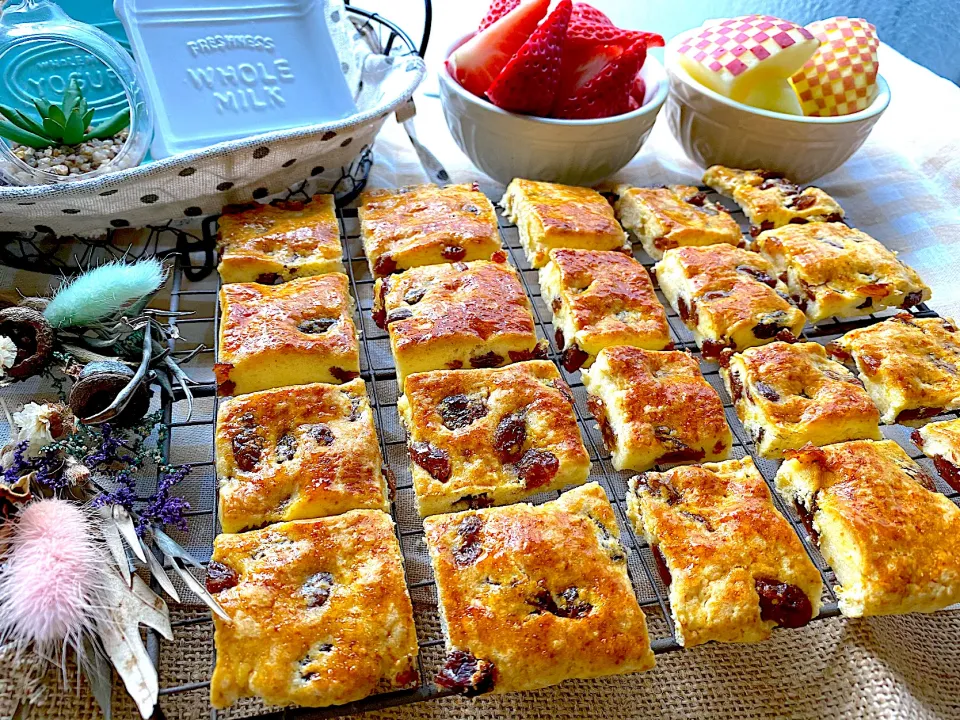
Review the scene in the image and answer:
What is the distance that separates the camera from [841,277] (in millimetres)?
2479

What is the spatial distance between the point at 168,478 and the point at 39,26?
4.99ft

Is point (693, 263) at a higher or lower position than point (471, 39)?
lower

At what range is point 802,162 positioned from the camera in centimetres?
300

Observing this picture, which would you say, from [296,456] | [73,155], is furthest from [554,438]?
[73,155]

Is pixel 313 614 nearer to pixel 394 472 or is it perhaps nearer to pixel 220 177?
pixel 394 472

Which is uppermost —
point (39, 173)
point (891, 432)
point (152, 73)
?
point (152, 73)

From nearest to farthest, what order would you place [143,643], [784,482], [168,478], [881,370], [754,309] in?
[143,643] < [168,478] < [784,482] < [881,370] < [754,309]

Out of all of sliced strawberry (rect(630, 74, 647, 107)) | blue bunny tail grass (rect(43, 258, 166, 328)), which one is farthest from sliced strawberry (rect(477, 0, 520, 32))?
blue bunny tail grass (rect(43, 258, 166, 328))

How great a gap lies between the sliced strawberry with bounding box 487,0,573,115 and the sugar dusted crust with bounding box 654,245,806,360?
0.71 metres

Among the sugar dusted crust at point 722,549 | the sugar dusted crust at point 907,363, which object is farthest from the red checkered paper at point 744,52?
the sugar dusted crust at point 722,549

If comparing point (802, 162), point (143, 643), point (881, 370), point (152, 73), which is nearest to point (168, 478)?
point (143, 643)

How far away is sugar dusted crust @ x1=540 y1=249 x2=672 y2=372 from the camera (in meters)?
2.28

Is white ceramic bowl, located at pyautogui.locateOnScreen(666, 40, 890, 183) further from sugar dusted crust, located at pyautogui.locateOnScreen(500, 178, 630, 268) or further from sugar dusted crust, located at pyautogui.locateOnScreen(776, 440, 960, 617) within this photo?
sugar dusted crust, located at pyautogui.locateOnScreen(776, 440, 960, 617)

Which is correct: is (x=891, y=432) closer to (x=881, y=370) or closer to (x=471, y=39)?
(x=881, y=370)
